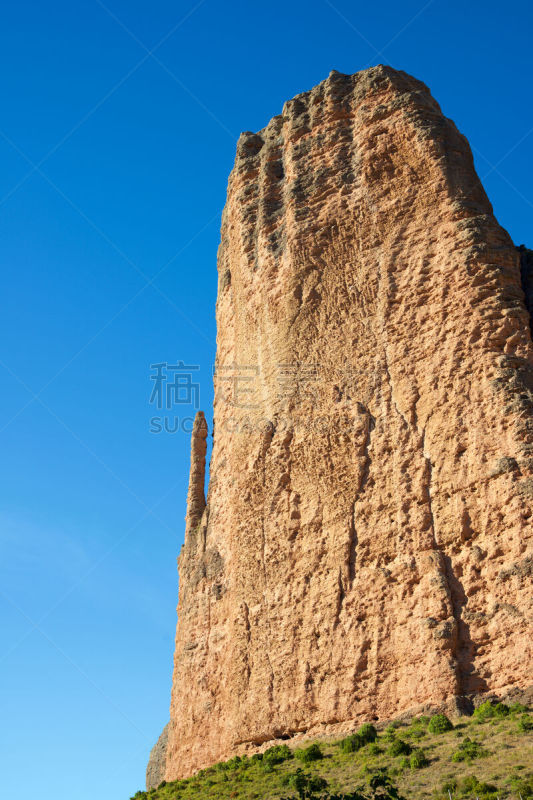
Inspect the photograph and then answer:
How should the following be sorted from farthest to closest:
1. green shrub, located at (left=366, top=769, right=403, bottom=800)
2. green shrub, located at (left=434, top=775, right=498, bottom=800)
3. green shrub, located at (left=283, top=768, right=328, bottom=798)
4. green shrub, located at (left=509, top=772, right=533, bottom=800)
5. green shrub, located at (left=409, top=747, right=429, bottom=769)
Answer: green shrub, located at (left=283, top=768, right=328, bottom=798), green shrub, located at (left=409, top=747, right=429, bottom=769), green shrub, located at (left=434, top=775, right=498, bottom=800), green shrub, located at (left=509, top=772, right=533, bottom=800), green shrub, located at (left=366, top=769, right=403, bottom=800)

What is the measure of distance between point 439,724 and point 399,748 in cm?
113

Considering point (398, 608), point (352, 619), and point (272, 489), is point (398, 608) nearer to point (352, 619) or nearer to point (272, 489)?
point (352, 619)

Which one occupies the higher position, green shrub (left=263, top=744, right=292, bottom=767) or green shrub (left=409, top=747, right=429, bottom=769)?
green shrub (left=263, top=744, right=292, bottom=767)

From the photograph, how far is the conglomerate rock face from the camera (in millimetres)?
21375

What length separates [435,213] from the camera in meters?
26.3

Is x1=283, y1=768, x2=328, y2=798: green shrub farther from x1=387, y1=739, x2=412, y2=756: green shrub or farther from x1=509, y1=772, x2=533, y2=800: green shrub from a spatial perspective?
x1=509, y1=772, x2=533, y2=800: green shrub

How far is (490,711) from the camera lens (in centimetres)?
1911

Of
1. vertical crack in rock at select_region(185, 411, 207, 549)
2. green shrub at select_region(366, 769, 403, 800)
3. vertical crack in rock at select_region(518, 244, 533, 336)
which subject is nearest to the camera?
green shrub at select_region(366, 769, 403, 800)

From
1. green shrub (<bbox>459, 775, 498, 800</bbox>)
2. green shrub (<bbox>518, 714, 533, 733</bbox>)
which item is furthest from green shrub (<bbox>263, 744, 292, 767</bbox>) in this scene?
green shrub (<bbox>518, 714, 533, 733</bbox>)

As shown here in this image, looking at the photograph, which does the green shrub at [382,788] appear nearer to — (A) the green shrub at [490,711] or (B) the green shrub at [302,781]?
(B) the green shrub at [302,781]

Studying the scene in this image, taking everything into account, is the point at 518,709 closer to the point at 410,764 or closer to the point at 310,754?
the point at 410,764

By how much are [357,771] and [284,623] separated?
19.1 feet

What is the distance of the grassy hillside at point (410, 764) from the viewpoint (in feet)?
54.2

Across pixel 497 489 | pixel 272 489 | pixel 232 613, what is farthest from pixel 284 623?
pixel 497 489
